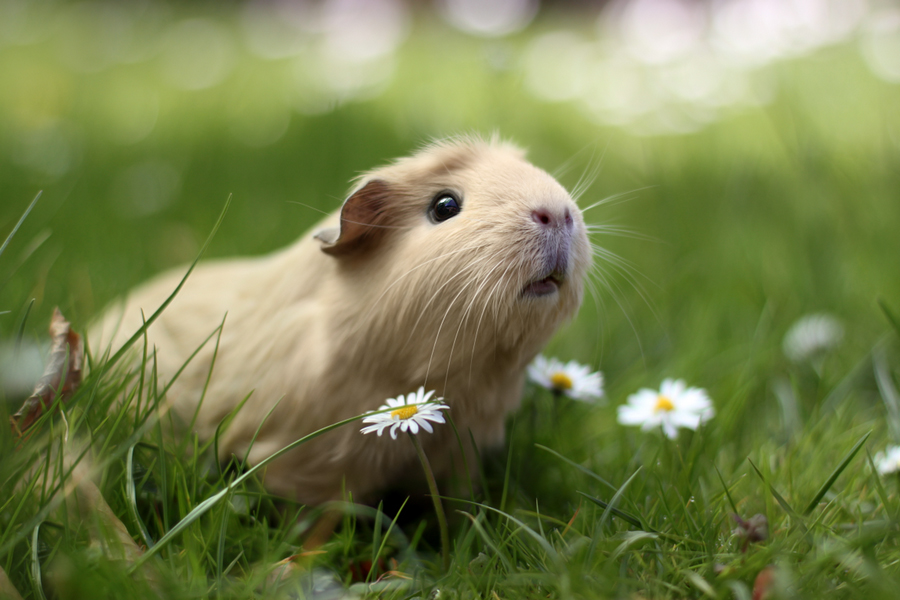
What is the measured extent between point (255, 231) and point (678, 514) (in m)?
2.71

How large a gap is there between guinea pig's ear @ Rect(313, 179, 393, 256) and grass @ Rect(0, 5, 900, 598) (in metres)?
0.13

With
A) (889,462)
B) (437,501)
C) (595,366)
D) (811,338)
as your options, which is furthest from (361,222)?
(811,338)

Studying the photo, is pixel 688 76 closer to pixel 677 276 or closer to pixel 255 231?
pixel 677 276

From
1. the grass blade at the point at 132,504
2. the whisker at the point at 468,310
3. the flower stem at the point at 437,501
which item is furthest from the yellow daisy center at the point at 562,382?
the grass blade at the point at 132,504

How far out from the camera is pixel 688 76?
6.14 metres

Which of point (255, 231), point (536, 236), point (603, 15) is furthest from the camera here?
point (603, 15)

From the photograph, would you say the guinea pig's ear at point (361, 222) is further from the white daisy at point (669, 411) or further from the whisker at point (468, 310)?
the white daisy at point (669, 411)

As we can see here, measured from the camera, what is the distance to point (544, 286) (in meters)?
1.76

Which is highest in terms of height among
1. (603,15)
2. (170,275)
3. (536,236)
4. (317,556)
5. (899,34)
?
(603,15)

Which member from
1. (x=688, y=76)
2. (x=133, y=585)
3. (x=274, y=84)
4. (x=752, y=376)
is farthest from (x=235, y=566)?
(x=688, y=76)

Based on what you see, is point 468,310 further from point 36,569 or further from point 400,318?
point 36,569

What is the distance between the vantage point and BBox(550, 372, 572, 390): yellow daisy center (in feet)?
7.22

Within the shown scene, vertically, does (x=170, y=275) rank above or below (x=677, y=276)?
below

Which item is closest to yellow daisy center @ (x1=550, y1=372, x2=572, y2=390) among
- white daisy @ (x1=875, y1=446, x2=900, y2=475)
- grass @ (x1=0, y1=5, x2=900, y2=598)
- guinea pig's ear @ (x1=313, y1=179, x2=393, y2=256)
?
grass @ (x1=0, y1=5, x2=900, y2=598)
